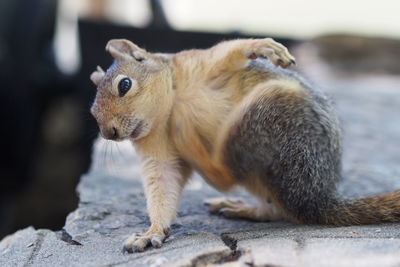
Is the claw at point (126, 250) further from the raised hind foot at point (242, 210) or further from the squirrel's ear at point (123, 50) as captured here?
the squirrel's ear at point (123, 50)

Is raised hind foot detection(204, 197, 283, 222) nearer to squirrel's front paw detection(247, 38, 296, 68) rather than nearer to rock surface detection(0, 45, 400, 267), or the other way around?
rock surface detection(0, 45, 400, 267)

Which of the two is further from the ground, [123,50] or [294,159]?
[123,50]

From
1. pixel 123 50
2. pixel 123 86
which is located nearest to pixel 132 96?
pixel 123 86

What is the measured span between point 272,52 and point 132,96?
0.74 metres

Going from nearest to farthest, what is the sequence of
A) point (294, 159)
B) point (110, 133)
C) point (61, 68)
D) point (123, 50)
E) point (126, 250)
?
point (126, 250) → point (294, 159) → point (110, 133) → point (123, 50) → point (61, 68)

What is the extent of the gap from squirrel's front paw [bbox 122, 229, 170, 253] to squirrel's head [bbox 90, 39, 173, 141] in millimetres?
524

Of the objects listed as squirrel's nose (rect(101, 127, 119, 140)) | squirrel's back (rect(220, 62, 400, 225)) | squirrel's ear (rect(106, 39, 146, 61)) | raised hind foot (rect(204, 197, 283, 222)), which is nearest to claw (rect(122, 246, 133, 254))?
squirrel's nose (rect(101, 127, 119, 140))

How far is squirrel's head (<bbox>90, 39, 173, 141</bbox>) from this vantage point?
3250 millimetres

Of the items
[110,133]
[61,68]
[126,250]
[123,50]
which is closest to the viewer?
[126,250]

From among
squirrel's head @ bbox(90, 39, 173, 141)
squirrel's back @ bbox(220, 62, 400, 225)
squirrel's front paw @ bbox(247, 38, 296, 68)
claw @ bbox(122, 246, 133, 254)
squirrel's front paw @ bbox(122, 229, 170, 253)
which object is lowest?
claw @ bbox(122, 246, 133, 254)

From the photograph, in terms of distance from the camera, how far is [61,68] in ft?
29.2

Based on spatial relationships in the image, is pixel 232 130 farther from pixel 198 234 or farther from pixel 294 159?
pixel 198 234

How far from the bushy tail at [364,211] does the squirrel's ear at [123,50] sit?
4.29ft

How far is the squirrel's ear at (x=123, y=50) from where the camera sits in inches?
139
